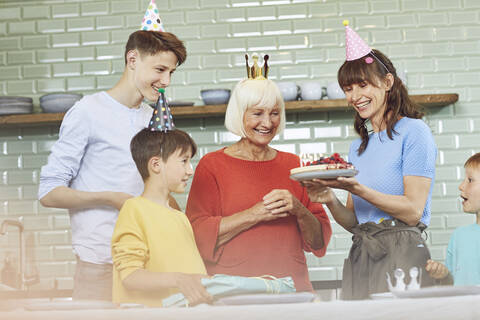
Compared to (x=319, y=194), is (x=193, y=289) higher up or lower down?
lower down

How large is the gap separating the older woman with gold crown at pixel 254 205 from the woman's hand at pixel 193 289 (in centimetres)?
52

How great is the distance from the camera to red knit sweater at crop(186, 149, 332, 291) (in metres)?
1.96

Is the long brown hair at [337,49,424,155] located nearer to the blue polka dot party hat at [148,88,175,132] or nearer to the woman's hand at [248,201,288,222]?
the woman's hand at [248,201,288,222]

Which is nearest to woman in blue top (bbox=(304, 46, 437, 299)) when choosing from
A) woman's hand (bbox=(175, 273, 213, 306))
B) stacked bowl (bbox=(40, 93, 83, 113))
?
woman's hand (bbox=(175, 273, 213, 306))

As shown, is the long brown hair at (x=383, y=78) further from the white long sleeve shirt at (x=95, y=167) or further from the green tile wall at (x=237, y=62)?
the green tile wall at (x=237, y=62)

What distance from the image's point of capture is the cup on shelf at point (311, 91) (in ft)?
11.6

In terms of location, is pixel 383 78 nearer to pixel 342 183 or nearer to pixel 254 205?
pixel 342 183

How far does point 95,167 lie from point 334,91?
6.07 ft

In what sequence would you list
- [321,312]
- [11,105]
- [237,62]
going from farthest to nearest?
1. [237,62]
2. [11,105]
3. [321,312]

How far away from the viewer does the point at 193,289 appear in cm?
135

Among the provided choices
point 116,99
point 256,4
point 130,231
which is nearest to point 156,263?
point 130,231

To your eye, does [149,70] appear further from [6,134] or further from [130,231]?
[6,134]

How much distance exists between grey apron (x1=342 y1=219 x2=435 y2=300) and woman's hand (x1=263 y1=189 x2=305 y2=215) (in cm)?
24

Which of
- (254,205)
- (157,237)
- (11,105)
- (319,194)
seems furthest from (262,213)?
(11,105)
